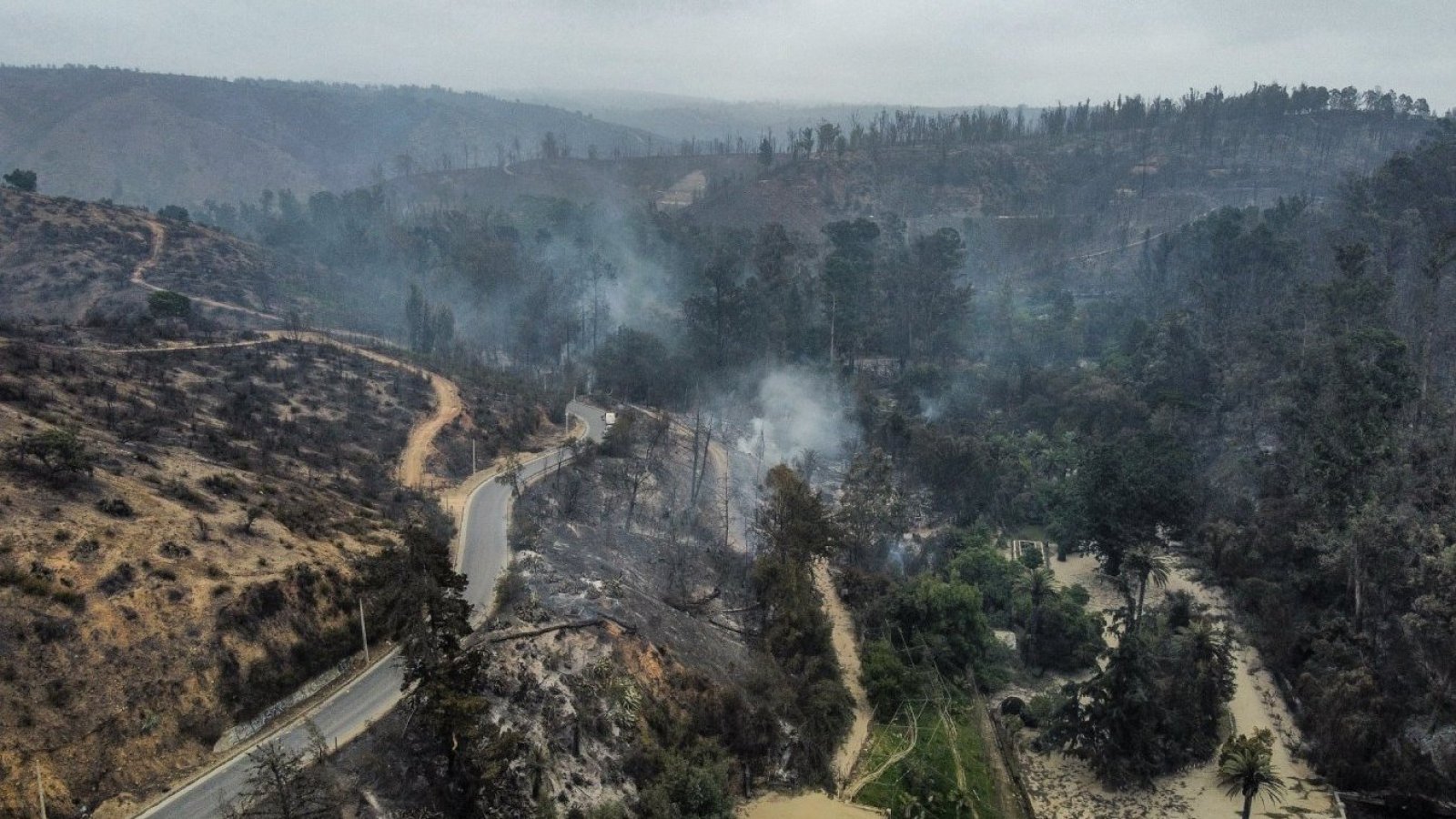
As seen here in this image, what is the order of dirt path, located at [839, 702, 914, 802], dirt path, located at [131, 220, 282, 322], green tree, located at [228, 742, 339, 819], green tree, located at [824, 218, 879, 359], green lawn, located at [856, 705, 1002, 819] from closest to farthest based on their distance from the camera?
green tree, located at [228, 742, 339, 819]
dirt path, located at [839, 702, 914, 802]
green lawn, located at [856, 705, 1002, 819]
dirt path, located at [131, 220, 282, 322]
green tree, located at [824, 218, 879, 359]

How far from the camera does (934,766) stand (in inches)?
1558

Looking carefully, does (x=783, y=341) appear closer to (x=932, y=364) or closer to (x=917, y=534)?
(x=932, y=364)

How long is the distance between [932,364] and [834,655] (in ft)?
193

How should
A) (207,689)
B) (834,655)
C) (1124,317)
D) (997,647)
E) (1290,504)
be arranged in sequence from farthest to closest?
(1124,317) < (1290,504) < (997,647) < (834,655) < (207,689)

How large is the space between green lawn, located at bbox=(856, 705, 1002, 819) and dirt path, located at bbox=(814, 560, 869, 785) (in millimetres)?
630

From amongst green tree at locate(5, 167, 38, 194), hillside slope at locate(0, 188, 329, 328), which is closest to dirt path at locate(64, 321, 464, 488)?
hillside slope at locate(0, 188, 329, 328)

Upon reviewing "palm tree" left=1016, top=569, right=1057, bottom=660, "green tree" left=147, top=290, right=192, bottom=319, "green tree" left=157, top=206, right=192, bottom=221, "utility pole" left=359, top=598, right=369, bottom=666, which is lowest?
Result: "palm tree" left=1016, top=569, right=1057, bottom=660

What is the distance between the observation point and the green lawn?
123 feet

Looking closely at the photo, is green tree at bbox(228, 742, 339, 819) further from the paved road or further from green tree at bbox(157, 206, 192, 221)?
green tree at bbox(157, 206, 192, 221)

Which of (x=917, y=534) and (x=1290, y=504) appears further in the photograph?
(x=917, y=534)

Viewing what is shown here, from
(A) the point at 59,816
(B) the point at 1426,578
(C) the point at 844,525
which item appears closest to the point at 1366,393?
(B) the point at 1426,578

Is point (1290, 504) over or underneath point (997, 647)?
over

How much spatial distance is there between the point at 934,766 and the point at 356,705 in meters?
24.5

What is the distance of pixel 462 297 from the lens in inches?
4692
